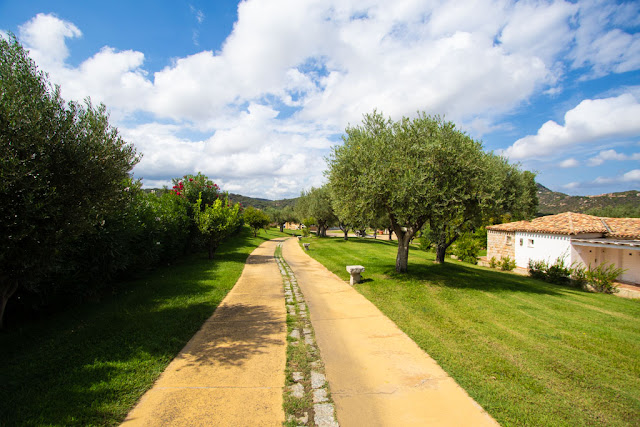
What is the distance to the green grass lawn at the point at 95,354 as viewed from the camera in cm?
391

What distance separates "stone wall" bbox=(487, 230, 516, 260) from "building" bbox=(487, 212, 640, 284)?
1.47m

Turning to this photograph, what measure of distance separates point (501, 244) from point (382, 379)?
2490 centimetres

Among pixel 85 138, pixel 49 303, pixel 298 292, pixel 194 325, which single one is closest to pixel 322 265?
pixel 298 292

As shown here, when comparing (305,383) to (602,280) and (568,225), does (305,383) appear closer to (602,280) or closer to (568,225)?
(602,280)

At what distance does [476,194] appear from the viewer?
11.8 meters

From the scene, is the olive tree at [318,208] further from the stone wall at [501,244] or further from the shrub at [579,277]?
the shrub at [579,277]

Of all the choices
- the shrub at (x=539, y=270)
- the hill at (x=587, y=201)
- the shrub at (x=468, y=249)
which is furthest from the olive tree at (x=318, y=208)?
the hill at (x=587, y=201)

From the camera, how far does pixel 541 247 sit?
65.0 feet

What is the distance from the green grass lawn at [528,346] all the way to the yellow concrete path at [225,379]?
3170 millimetres

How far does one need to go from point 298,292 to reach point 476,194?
8392 millimetres

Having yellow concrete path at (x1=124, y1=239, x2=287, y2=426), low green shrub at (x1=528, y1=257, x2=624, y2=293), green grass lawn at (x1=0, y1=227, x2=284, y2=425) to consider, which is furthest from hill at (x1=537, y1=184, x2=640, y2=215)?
green grass lawn at (x1=0, y1=227, x2=284, y2=425)

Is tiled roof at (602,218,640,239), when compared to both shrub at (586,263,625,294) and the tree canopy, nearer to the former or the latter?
shrub at (586,263,625,294)

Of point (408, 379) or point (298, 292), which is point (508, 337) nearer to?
point (408, 379)

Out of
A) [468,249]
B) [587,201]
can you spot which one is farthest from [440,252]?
[587,201]
